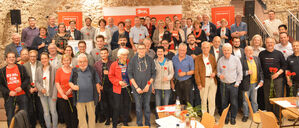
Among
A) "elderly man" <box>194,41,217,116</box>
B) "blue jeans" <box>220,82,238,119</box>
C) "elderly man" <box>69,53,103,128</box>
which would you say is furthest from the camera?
"blue jeans" <box>220,82,238,119</box>

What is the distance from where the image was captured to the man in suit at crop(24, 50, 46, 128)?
487 centimetres

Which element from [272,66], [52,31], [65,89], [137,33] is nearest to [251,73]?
[272,66]

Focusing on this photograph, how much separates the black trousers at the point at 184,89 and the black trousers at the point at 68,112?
2.18m

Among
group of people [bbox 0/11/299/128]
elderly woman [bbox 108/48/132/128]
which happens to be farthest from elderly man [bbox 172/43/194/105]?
elderly woman [bbox 108/48/132/128]

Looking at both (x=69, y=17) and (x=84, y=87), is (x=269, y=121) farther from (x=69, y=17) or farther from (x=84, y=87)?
(x=69, y=17)

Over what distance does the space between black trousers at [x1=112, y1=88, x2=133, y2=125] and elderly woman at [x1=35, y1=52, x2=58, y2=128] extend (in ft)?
3.88

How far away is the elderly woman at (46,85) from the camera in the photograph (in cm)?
460

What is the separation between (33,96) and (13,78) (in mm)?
650

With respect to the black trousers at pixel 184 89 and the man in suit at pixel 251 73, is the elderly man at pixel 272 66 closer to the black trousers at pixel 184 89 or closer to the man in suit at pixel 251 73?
the man in suit at pixel 251 73

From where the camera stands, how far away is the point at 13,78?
4.62 metres

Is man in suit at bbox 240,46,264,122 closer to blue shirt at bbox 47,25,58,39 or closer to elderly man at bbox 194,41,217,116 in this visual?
elderly man at bbox 194,41,217,116

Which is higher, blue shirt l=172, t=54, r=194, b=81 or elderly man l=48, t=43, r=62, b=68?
elderly man l=48, t=43, r=62, b=68

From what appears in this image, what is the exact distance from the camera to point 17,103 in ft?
15.6

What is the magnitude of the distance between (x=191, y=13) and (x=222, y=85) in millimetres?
5262
